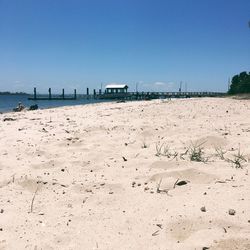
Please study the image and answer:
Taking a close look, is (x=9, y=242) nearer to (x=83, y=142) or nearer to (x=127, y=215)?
(x=127, y=215)

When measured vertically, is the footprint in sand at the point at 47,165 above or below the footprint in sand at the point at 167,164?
below

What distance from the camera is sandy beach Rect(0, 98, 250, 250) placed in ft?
8.87

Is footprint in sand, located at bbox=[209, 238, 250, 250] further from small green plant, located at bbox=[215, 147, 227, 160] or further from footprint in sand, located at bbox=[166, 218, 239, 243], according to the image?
small green plant, located at bbox=[215, 147, 227, 160]

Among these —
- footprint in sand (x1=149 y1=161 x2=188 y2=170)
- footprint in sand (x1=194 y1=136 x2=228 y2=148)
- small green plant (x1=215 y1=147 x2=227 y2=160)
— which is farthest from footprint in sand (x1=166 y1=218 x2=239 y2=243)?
footprint in sand (x1=194 y1=136 x2=228 y2=148)

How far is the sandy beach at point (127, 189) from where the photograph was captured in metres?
2.70

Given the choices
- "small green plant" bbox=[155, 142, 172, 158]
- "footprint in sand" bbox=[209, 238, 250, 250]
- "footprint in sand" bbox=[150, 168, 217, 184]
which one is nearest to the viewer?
"footprint in sand" bbox=[209, 238, 250, 250]

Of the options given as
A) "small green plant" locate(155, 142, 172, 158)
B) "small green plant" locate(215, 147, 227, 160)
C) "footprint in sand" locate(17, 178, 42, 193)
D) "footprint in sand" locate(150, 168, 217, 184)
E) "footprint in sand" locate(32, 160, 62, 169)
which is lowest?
"footprint in sand" locate(17, 178, 42, 193)

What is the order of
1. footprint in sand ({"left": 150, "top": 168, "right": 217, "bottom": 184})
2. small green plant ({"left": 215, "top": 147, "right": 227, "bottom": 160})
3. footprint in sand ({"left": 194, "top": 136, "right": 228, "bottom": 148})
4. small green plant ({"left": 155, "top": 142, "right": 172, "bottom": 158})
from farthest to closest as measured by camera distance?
1. footprint in sand ({"left": 194, "top": 136, "right": 228, "bottom": 148})
2. small green plant ({"left": 155, "top": 142, "right": 172, "bottom": 158})
3. small green plant ({"left": 215, "top": 147, "right": 227, "bottom": 160})
4. footprint in sand ({"left": 150, "top": 168, "right": 217, "bottom": 184})

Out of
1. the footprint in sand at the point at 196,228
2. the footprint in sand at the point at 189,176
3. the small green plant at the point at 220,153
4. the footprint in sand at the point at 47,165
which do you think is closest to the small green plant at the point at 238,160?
the small green plant at the point at 220,153

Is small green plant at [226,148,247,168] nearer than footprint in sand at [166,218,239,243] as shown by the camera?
No

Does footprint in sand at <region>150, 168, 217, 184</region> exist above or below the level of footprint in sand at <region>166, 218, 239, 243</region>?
above

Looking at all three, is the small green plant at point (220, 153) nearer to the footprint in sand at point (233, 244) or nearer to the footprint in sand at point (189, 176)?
the footprint in sand at point (189, 176)

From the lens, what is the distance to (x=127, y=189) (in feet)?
11.8

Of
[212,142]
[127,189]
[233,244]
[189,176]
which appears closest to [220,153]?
[212,142]
